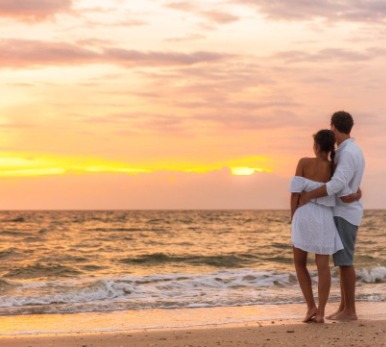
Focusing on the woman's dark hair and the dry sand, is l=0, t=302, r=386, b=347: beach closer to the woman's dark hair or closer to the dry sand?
the dry sand

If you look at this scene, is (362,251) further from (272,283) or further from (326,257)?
(326,257)

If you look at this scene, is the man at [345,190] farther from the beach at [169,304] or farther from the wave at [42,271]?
the wave at [42,271]

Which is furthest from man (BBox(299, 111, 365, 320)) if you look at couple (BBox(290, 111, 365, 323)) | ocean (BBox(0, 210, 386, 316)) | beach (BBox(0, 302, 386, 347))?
ocean (BBox(0, 210, 386, 316))

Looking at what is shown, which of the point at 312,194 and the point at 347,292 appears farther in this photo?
the point at 347,292

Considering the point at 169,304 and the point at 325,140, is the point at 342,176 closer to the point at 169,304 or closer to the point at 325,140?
the point at 325,140

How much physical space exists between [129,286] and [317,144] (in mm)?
6033

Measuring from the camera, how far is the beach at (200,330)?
6359mm

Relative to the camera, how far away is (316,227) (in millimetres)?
6934

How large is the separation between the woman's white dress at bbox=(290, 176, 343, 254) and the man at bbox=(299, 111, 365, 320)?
8cm

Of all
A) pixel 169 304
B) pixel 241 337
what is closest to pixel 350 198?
pixel 241 337

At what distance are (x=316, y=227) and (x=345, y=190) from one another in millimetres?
474

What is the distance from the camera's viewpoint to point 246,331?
6.93m

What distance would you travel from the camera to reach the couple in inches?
271

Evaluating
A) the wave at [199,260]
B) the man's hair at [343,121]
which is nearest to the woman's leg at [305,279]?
the man's hair at [343,121]
